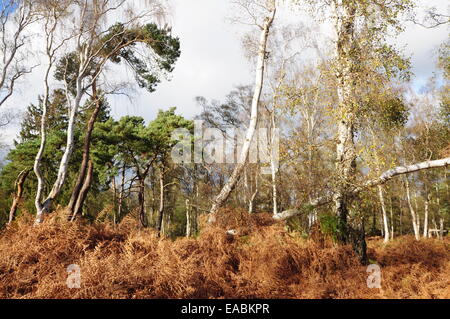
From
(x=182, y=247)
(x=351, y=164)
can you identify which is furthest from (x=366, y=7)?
(x=182, y=247)

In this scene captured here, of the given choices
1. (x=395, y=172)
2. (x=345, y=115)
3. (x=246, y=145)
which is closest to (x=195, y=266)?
(x=246, y=145)

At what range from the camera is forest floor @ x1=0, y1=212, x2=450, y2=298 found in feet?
14.6

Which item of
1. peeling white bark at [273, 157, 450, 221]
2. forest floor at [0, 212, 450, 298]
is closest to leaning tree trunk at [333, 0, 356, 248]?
peeling white bark at [273, 157, 450, 221]

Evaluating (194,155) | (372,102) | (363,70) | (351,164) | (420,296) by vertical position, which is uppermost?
(194,155)

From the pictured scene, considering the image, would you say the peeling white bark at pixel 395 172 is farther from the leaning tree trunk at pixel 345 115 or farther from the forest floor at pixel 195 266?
the forest floor at pixel 195 266

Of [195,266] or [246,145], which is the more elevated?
[246,145]

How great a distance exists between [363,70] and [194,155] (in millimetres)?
14352

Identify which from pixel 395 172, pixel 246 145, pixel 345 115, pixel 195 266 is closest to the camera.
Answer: pixel 195 266

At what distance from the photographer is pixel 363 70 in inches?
262

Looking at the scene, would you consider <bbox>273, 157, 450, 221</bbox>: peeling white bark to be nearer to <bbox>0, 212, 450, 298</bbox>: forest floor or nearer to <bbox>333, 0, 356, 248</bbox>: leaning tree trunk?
<bbox>333, 0, 356, 248</bbox>: leaning tree trunk

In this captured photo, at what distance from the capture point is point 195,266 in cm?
546

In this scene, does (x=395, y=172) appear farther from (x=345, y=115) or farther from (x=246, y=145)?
(x=246, y=145)

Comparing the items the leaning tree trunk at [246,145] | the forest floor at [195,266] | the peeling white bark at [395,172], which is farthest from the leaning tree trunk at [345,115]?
the leaning tree trunk at [246,145]
